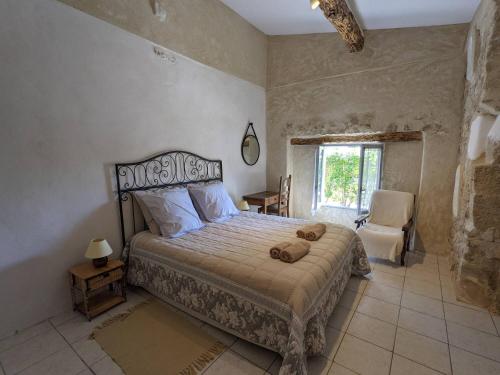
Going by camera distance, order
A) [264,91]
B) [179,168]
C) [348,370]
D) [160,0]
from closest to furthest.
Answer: [348,370]
[160,0]
[179,168]
[264,91]

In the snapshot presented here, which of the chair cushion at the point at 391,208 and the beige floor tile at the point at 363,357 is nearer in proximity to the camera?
the beige floor tile at the point at 363,357

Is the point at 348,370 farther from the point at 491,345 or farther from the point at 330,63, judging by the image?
the point at 330,63

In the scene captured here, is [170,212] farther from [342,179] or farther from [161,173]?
[342,179]

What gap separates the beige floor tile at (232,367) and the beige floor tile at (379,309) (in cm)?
113

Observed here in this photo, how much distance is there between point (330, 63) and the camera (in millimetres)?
3740

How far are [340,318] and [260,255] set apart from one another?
0.90m

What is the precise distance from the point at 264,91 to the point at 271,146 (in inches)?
38.6

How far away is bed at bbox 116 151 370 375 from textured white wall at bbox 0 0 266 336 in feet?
0.96

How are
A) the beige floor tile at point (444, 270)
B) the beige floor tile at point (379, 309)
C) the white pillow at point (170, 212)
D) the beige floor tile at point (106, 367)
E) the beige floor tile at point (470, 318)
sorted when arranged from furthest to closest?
the beige floor tile at point (444, 270), the white pillow at point (170, 212), the beige floor tile at point (379, 309), the beige floor tile at point (470, 318), the beige floor tile at point (106, 367)

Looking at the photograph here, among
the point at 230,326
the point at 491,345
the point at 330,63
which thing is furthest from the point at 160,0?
the point at 491,345

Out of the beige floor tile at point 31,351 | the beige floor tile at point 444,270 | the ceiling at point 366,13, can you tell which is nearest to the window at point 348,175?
the beige floor tile at point 444,270

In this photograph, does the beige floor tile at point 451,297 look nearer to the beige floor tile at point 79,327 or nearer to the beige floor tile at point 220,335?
the beige floor tile at point 220,335

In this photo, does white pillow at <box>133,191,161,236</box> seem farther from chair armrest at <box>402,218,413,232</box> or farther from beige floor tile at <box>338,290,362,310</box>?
chair armrest at <box>402,218,413,232</box>

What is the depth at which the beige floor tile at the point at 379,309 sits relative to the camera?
211 centimetres
